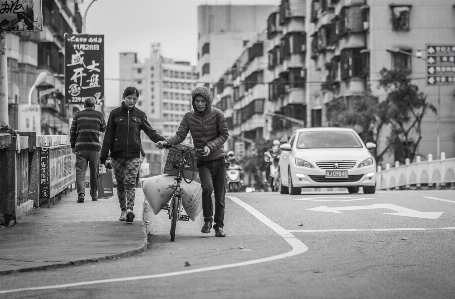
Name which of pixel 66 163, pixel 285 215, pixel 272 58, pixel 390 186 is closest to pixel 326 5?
pixel 272 58

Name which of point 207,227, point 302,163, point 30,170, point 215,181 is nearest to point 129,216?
point 207,227

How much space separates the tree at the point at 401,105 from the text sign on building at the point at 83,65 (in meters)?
37.0

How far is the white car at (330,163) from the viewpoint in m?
26.1

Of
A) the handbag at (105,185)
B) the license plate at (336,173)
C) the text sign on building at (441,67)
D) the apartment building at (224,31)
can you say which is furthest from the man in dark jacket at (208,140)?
the apartment building at (224,31)

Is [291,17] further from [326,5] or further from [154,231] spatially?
[154,231]

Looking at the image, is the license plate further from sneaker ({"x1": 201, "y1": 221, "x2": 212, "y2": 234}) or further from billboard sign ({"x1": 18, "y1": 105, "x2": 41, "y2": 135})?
billboard sign ({"x1": 18, "y1": 105, "x2": 41, "y2": 135})

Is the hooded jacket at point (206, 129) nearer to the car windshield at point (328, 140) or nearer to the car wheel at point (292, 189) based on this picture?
the car wheel at point (292, 189)

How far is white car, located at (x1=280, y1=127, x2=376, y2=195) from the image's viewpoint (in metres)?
26.1

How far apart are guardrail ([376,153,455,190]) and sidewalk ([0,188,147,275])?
29685mm

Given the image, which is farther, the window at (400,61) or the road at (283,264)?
the window at (400,61)

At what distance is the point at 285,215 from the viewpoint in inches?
691

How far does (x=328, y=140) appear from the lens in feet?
88.9

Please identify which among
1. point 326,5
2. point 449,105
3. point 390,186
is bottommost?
point 390,186

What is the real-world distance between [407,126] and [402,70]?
4.70 metres
